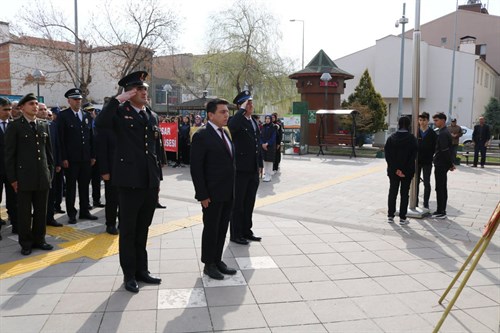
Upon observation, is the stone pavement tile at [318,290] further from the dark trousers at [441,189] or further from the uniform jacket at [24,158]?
the dark trousers at [441,189]

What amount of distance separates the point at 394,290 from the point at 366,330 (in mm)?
993

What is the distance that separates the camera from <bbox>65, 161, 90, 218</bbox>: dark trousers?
705 centimetres

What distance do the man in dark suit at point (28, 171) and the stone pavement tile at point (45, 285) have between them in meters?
1.02

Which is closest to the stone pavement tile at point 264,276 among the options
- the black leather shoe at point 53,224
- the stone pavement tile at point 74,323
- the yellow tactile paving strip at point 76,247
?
the stone pavement tile at point 74,323

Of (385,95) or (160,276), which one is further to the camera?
(385,95)

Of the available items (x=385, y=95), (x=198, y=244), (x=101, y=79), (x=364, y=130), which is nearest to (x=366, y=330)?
(x=198, y=244)

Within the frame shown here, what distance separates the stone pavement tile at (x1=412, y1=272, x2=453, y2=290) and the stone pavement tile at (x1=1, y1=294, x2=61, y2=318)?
144 inches

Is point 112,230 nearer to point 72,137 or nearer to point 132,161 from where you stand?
point 72,137

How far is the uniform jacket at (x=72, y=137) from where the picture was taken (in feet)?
22.6

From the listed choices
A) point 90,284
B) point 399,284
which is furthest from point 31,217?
point 399,284

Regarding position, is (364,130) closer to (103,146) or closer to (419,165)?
(419,165)

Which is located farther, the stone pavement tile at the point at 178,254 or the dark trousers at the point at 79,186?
the dark trousers at the point at 79,186

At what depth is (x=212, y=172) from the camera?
14.5 feet

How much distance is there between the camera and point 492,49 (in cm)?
4550
